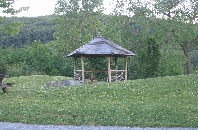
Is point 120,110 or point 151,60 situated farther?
point 151,60

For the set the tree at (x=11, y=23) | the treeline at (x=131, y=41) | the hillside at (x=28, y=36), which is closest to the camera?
the tree at (x=11, y=23)

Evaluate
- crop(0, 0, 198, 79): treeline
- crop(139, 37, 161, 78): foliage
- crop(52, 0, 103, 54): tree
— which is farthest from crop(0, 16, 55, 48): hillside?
crop(139, 37, 161, 78): foliage

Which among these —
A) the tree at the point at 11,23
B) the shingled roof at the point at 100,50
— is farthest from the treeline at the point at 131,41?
the tree at the point at 11,23

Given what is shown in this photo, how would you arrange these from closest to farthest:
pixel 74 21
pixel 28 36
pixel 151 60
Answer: pixel 151 60
pixel 74 21
pixel 28 36

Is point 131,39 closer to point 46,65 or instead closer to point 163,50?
point 163,50

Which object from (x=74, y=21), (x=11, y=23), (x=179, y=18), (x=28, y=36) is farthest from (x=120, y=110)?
(x=28, y=36)

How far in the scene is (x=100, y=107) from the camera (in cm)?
911

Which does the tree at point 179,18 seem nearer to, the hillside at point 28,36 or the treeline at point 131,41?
the treeline at point 131,41

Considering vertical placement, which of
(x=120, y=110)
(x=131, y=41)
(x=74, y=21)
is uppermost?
(x=74, y=21)

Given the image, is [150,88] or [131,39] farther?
[131,39]

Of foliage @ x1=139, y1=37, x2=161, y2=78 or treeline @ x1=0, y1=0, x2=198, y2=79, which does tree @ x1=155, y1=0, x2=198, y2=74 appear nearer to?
treeline @ x1=0, y1=0, x2=198, y2=79

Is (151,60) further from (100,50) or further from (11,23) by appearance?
(11,23)

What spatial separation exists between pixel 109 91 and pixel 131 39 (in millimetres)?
16859

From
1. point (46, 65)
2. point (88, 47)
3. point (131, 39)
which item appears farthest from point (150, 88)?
point (46, 65)
